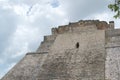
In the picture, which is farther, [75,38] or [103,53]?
[75,38]

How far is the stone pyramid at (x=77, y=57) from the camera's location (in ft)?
51.4

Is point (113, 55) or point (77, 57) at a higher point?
point (113, 55)

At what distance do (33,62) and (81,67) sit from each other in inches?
135

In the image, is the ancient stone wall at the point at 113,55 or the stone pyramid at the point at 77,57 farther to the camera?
the stone pyramid at the point at 77,57

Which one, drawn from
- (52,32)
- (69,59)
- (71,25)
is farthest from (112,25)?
(69,59)

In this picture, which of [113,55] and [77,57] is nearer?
[113,55]

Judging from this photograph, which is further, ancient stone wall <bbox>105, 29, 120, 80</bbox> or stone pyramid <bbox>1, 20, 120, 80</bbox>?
stone pyramid <bbox>1, 20, 120, 80</bbox>

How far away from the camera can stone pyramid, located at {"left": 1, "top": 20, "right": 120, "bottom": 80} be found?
15.7 m

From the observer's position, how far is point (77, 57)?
680 inches

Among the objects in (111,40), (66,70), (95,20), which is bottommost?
(66,70)

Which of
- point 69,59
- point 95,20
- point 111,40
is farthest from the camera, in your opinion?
point 95,20

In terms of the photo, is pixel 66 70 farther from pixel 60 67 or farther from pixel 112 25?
pixel 112 25

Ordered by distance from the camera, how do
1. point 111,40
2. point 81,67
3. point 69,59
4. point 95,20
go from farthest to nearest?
point 95,20 < point 111,40 < point 69,59 < point 81,67

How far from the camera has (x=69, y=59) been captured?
17.3 meters
